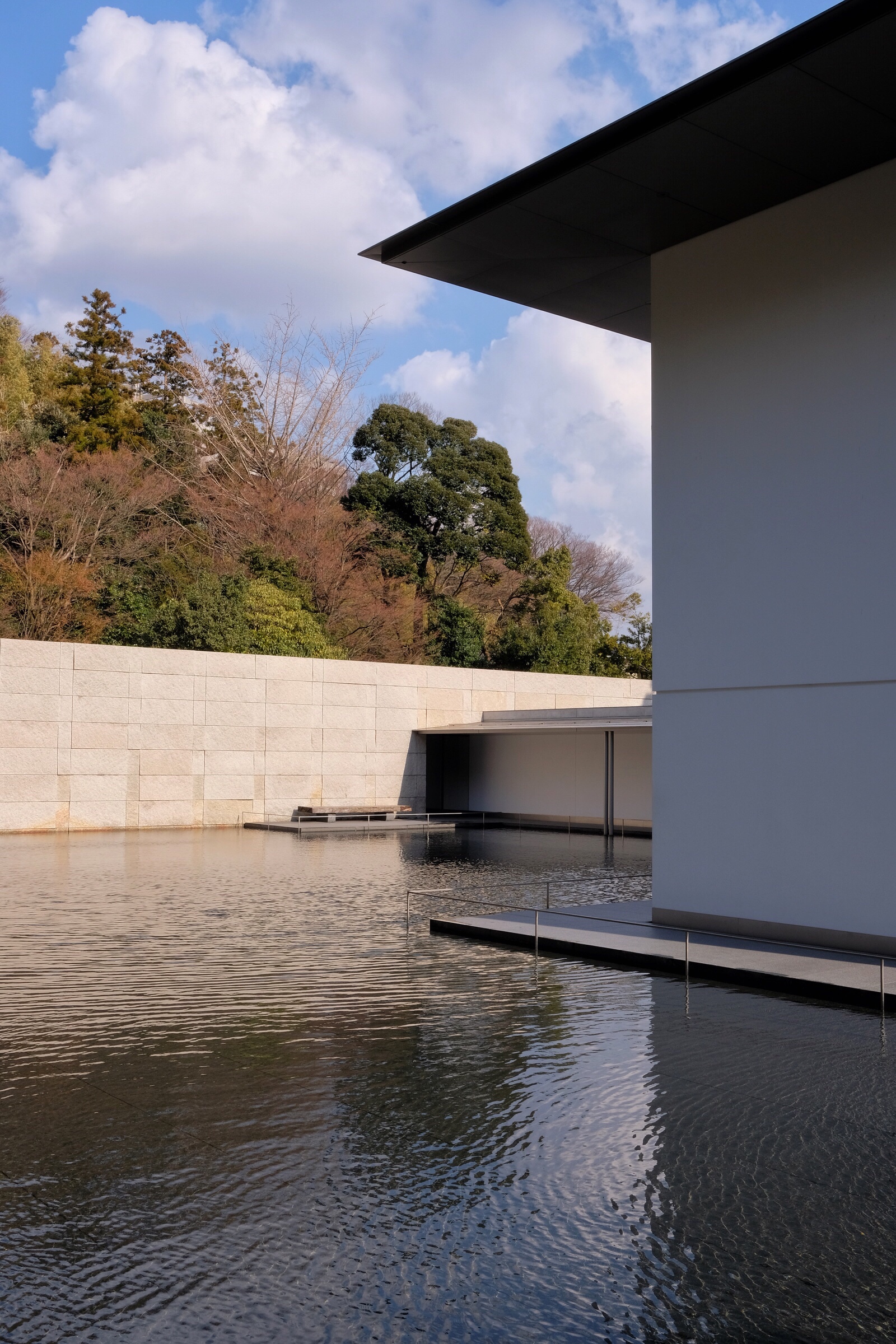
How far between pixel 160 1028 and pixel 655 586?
20.8 feet

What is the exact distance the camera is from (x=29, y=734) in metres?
23.7

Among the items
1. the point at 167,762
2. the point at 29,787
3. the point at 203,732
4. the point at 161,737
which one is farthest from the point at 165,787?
the point at 29,787

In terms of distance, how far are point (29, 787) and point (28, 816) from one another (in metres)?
0.56

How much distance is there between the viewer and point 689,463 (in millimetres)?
11367

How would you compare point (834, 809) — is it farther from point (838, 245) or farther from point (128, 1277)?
point (128, 1277)

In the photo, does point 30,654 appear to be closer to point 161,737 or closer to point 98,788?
point 98,788

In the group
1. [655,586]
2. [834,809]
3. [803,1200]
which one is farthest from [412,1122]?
[655,586]

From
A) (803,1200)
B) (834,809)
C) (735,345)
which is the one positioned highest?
(735,345)

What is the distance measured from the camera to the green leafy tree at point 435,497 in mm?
42500

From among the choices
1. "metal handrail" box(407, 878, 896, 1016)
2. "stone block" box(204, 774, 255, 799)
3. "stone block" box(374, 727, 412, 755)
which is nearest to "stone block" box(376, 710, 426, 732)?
"stone block" box(374, 727, 412, 755)

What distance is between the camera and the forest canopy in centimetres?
3183

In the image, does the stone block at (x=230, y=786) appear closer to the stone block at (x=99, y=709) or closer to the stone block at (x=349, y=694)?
the stone block at (x=99, y=709)

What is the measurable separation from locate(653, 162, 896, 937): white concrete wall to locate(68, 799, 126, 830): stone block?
1597 cm

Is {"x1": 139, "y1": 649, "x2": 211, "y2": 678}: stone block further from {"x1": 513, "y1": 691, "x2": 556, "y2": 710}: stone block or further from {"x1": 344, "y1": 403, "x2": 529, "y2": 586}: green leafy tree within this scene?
{"x1": 344, "y1": 403, "x2": 529, "y2": 586}: green leafy tree
